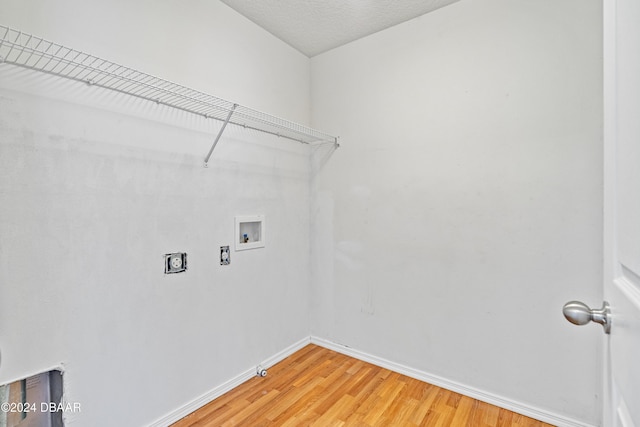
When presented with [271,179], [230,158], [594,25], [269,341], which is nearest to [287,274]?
[269,341]

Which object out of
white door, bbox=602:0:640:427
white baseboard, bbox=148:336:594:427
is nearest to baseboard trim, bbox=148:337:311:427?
white baseboard, bbox=148:336:594:427

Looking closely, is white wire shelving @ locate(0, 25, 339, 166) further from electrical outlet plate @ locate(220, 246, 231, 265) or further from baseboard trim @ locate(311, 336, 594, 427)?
baseboard trim @ locate(311, 336, 594, 427)

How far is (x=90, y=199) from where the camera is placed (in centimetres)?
138

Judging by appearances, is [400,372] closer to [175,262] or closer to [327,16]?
[175,262]

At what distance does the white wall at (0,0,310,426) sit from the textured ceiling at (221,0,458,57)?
15 centimetres

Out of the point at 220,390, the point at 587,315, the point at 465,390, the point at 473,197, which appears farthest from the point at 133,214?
the point at 465,390

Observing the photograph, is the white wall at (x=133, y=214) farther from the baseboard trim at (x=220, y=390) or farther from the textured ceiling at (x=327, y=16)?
the textured ceiling at (x=327, y=16)

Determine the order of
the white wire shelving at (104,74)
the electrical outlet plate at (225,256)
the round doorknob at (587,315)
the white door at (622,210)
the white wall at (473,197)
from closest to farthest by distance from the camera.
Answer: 1. the white door at (622,210)
2. the round doorknob at (587,315)
3. the white wire shelving at (104,74)
4. the white wall at (473,197)
5. the electrical outlet plate at (225,256)

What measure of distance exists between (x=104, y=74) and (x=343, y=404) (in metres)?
2.18

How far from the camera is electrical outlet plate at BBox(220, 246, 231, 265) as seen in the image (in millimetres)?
1938

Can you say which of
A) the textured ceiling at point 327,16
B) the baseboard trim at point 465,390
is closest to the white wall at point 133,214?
the textured ceiling at point 327,16

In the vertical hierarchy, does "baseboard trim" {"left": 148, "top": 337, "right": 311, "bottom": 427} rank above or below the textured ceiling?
below

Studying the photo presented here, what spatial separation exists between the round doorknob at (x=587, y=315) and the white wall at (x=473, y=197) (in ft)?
4.01

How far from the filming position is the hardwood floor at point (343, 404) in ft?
5.53
